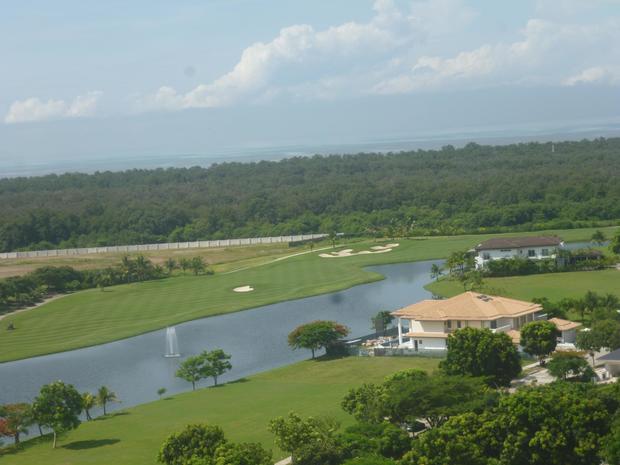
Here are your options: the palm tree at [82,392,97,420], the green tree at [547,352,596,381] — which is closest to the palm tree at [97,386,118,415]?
the palm tree at [82,392,97,420]

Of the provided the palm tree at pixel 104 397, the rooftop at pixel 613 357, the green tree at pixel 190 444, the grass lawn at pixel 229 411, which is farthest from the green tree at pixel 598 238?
the green tree at pixel 190 444

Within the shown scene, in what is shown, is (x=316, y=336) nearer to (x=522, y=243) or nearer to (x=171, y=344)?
(x=171, y=344)

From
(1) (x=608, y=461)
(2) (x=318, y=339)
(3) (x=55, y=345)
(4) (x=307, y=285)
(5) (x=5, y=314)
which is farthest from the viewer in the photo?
(4) (x=307, y=285)

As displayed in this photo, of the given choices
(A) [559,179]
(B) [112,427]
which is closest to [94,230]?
(A) [559,179]

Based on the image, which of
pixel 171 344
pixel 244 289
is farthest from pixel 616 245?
pixel 171 344

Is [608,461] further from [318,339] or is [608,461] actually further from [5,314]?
[5,314]

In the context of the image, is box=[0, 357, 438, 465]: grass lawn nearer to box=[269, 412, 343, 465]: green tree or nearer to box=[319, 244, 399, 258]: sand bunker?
box=[269, 412, 343, 465]: green tree

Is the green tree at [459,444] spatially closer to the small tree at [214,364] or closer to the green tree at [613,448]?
the green tree at [613,448]
